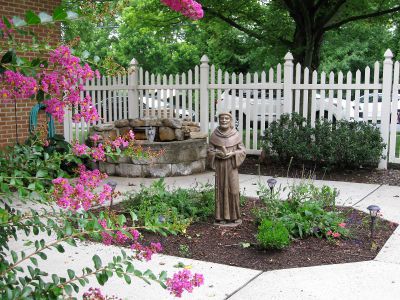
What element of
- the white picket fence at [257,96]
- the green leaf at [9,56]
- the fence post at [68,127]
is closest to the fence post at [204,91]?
the white picket fence at [257,96]

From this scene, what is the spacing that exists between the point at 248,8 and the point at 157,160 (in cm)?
667

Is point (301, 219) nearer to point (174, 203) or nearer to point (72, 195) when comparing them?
point (174, 203)

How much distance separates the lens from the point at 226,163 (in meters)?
5.46

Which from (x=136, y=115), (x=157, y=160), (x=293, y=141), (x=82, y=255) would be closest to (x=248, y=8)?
(x=136, y=115)

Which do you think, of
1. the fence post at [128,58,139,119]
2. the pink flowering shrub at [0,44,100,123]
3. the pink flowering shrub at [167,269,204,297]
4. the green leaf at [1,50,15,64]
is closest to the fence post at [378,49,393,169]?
the fence post at [128,58,139,119]

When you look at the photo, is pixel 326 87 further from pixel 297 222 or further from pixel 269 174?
pixel 297 222

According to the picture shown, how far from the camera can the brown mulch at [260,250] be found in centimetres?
459

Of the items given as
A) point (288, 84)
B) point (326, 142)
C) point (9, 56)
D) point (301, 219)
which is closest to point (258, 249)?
point (301, 219)

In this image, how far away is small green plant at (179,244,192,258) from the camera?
4.76 meters

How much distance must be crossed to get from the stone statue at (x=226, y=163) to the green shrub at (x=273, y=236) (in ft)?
2.43

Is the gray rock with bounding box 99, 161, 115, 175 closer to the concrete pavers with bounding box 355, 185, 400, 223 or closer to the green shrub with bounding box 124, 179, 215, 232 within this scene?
the green shrub with bounding box 124, 179, 215, 232

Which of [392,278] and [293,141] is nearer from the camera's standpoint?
[392,278]

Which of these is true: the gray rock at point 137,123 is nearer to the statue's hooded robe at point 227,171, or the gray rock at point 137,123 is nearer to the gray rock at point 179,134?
the gray rock at point 179,134

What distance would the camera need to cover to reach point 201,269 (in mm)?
4355
